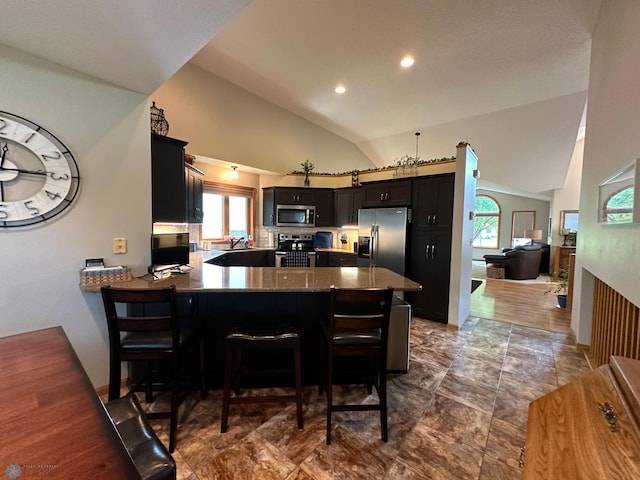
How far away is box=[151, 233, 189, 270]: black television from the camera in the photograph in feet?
7.66

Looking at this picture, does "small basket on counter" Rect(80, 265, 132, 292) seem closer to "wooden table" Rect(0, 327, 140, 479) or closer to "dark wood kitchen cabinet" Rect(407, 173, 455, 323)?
"wooden table" Rect(0, 327, 140, 479)

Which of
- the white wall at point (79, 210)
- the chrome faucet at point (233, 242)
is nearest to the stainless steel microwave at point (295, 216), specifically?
the chrome faucet at point (233, 242)

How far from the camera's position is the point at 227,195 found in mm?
5145

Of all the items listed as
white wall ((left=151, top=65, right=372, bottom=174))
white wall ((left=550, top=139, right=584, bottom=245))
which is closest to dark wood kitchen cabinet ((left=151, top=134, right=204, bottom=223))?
white wall ((left=151, top=65, right=372, bottom=174))

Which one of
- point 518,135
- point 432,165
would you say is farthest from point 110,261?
point 518,135

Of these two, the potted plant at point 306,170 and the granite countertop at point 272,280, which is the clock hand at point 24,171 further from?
the potted plant at point 306,170

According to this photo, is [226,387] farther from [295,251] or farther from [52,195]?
[295,251]

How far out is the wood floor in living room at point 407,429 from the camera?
1.52 m

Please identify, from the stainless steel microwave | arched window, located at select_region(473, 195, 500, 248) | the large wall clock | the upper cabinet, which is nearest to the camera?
the large wall clock

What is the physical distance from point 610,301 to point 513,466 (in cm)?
188

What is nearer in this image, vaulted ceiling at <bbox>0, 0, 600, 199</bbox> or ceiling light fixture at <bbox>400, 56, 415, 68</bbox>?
vaulted ceiling at <bbox>0, 0, 600, 199</bbox>

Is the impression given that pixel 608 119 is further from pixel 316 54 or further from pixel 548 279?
pixel 548 279

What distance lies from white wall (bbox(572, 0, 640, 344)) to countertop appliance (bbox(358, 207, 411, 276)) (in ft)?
6.65

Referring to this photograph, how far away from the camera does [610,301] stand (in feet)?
7.89
